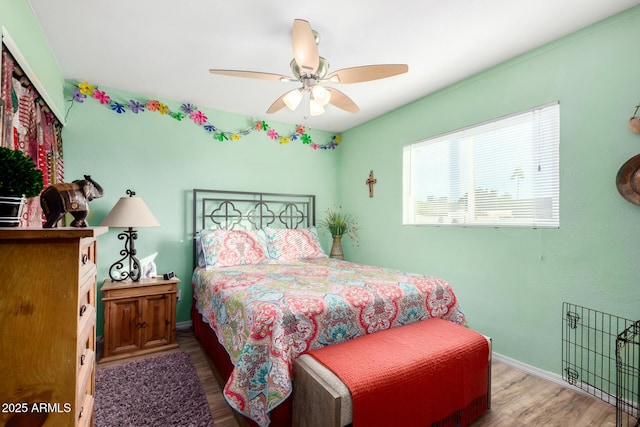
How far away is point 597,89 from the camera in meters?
2.04

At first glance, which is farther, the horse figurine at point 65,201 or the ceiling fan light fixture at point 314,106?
the ceiling fan light fixture at point 314,106

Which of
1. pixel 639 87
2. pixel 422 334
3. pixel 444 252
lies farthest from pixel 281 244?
pixel 639 87

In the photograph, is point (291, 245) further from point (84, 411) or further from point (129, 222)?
point (84, 411)

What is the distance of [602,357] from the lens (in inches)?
78.1

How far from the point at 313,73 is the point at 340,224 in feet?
7.72

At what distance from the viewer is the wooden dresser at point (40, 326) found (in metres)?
0.81

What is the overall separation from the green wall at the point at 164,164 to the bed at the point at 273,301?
8.1 inches

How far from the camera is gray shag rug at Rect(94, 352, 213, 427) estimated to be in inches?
67.9

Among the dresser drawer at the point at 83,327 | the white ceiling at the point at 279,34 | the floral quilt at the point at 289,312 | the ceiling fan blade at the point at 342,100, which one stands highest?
the white ceiling at the point at 279,34

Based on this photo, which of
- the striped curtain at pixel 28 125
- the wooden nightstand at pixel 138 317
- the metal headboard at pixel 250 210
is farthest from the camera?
the metal headboard at pixel 250 210

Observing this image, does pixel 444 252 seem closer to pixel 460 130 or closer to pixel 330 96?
pixel 460 130

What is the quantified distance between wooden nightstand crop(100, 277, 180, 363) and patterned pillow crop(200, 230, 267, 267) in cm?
42

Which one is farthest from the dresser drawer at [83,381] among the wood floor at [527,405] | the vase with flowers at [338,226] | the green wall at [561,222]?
the vase with flowers at [338,226]

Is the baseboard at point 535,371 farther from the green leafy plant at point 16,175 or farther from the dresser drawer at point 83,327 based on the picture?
the green leafy plant at point 16,175
